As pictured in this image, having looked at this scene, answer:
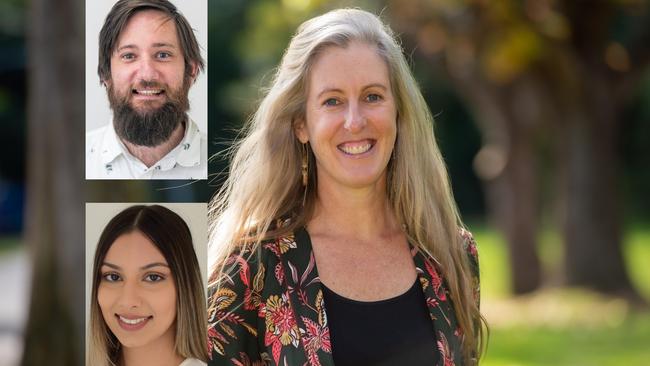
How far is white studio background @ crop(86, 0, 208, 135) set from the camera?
7.73ft

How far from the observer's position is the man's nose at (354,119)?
106 inches

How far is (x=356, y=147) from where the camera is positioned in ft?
8.96

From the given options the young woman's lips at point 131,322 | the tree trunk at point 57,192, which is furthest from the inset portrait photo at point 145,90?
the tree trunk at point 57,192

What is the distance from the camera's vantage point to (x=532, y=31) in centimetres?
1124

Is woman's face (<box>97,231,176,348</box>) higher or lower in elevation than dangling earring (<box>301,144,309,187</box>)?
lower

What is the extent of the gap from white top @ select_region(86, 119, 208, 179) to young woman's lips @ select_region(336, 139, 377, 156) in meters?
0.47

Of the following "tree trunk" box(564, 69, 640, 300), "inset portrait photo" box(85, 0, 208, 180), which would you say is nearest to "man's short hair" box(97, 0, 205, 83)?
"inset portrait photo" box(85, 0, 208, 180)

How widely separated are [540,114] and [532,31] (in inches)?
96.5

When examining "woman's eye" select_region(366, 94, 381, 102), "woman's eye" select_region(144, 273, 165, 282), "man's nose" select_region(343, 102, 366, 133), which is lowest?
"woman's eye" select_region(144, 273, 165, 282)

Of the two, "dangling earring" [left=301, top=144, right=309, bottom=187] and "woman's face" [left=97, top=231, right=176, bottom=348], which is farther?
"dangling earring" [left=301, top=144, right=309, bottom=187]

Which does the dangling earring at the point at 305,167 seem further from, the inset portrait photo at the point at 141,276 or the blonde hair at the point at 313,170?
the inset portrait photo at the point at 141,276

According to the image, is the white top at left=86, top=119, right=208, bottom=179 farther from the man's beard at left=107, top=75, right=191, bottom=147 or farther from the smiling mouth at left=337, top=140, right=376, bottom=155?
the smiling mouth at left=337, top=140, right=376, bottom=155

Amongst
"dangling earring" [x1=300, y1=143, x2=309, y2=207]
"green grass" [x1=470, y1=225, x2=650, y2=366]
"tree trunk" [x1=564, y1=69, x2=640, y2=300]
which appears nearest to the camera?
"dangling earring" [x1=300, y1=143, x2=309, y2=207]

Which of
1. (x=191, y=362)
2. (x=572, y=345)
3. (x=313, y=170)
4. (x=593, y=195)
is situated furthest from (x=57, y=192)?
(x=593, y=195)
